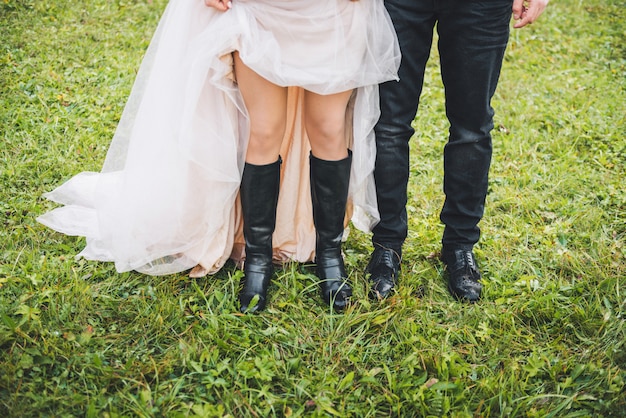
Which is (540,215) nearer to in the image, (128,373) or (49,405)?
(128,373)

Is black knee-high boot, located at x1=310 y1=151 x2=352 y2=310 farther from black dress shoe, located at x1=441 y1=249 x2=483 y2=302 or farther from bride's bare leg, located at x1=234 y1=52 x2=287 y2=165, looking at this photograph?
black dress shoe, located at x1=441 y1=249 x2=483 y2=302

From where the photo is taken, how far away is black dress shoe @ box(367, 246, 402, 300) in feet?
7.51

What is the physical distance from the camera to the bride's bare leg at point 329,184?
208cm

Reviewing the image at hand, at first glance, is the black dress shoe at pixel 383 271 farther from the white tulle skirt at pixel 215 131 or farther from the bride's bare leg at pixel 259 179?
the bride's bare leg at pixel 259 179

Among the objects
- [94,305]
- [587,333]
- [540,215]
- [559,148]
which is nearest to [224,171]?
[94,305]

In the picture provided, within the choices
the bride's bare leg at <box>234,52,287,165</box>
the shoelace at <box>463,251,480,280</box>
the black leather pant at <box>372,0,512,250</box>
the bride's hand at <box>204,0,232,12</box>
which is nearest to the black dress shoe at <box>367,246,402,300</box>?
the black leather pant at <box>372,0,512,250</box>

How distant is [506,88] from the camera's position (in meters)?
4.45

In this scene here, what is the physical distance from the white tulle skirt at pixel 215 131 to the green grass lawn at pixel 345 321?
14cm

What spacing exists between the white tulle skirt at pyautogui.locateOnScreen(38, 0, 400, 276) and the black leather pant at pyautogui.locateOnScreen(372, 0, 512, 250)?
0.08 meters

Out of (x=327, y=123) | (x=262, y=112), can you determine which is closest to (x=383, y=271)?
(x=327, y=123)

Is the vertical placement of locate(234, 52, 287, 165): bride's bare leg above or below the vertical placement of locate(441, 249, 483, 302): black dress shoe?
above

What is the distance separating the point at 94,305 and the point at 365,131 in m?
1.30

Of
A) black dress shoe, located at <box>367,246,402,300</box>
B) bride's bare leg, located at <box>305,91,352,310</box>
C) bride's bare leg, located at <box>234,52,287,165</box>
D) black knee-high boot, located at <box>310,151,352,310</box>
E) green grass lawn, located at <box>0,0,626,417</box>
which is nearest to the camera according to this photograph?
green grass lawn, located at <box>0,0,626,417</box>

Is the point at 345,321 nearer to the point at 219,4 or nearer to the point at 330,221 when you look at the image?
the point at 330,221
